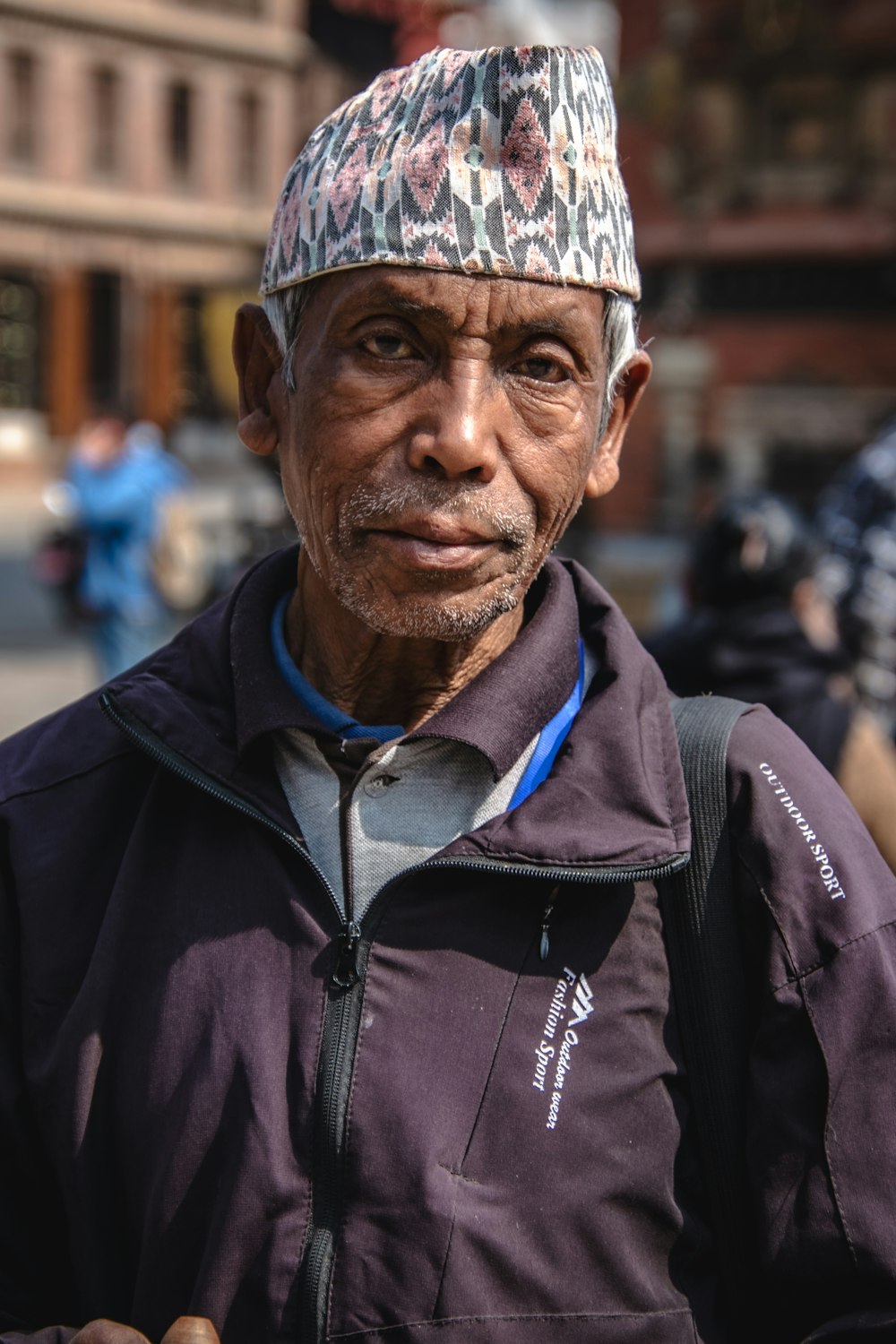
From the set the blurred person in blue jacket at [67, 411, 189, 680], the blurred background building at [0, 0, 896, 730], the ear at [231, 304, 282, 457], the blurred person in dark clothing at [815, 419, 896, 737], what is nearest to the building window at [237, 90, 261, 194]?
the blurred background building at [0, 0, 896, 730]

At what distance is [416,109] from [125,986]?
93 cm

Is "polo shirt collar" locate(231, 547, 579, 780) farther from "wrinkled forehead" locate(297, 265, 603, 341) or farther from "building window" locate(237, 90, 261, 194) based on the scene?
"building window" locate(237, 90, 261, 194)

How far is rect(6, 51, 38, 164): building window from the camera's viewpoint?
2662 cm

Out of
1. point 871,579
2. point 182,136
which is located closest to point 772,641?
point 871,579

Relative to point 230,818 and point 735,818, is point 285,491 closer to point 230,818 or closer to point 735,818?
point 230,818

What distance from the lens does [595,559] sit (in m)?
13.4

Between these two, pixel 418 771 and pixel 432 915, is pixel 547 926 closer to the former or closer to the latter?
pixel 432 915

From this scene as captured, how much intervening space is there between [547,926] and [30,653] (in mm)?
9913

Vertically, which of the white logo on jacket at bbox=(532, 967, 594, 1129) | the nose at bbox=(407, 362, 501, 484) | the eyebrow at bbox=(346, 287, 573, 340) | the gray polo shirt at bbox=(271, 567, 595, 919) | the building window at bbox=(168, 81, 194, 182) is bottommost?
the white logo on jacket at bbox=(532, 967, 594, 1129)

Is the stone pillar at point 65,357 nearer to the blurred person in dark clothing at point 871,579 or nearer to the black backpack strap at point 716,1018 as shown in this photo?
the blurred person in dark clothing at point 871,579

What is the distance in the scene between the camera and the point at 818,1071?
139 cm

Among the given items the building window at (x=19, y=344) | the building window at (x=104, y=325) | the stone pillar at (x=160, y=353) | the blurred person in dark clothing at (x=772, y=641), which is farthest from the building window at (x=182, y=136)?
the blurred person in dark clothing at (x=772, y=641)

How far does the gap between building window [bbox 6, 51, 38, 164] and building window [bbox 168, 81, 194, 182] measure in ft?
8.99

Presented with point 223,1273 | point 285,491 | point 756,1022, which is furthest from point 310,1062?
point 285,491
